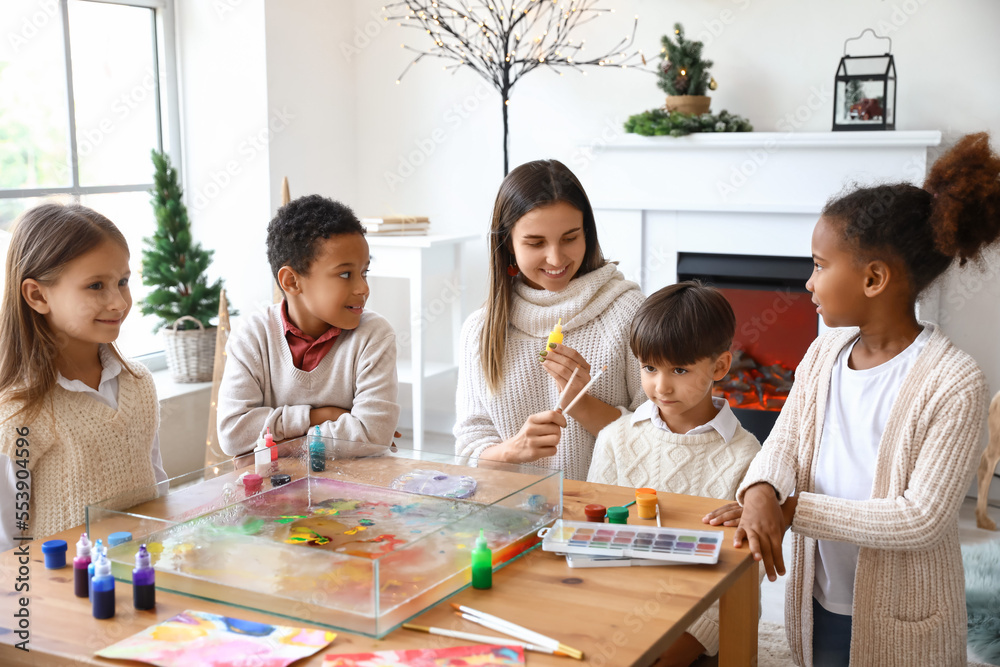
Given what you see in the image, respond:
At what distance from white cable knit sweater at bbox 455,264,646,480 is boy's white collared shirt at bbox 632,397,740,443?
22cm

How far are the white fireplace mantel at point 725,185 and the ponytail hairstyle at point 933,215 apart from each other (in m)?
1.83

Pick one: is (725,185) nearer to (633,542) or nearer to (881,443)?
(881,443)

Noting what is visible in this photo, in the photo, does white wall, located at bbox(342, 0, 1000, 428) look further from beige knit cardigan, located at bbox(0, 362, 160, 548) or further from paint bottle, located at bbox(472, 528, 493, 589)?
paint bottle, located at bbox(472, 528, 493, 589)

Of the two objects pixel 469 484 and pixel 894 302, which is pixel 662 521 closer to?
pixel 469 484

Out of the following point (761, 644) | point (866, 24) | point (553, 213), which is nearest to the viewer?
point (553, 213)

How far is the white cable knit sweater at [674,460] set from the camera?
5.65 feet

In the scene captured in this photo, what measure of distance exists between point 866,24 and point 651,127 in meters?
0.83

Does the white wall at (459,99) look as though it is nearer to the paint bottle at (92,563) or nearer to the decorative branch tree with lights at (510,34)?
the decorative branch tree with lights at (510,34)

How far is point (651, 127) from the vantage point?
3611 millimetres

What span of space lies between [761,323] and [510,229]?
197 centimetres

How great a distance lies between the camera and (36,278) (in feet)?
5.53

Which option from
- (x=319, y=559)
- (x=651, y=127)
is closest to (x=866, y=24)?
(x=651, y=127)

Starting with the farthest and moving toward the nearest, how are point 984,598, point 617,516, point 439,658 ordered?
point 984,598 < point 617,516 < point 439,658

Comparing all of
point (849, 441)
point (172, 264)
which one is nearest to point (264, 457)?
point (849, 441)
